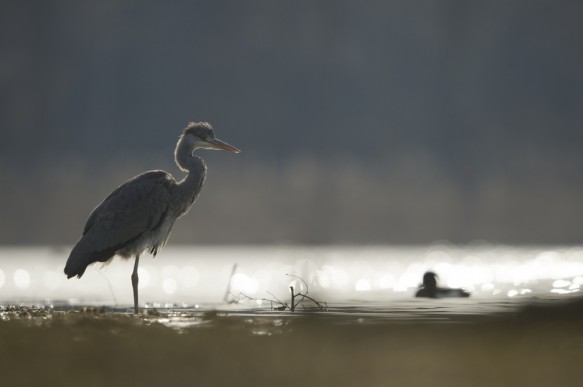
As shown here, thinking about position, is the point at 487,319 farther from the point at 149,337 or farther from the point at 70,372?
the point at 70,372

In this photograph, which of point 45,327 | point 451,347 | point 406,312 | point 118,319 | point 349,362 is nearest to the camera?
point 349,362

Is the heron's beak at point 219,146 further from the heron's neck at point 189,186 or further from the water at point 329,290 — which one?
the water at point 329,290

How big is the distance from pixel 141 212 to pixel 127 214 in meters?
0.25

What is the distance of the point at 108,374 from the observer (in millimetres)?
10047

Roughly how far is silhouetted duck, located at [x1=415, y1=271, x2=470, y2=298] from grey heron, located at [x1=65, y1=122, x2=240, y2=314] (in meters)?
5.79

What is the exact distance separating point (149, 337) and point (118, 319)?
6.78 feet

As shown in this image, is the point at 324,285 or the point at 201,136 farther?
the point at 324,285

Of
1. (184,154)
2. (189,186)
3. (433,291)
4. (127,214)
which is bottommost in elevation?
(433,291)

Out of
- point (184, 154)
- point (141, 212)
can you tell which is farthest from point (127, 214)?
point (184, 154)

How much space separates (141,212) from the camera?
1822cm

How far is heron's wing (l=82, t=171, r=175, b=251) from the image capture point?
58.5 feet

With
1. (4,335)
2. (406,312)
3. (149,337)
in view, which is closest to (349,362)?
(149,337)

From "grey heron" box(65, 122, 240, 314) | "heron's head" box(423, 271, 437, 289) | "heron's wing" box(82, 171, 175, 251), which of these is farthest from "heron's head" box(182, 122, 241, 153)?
"heron's head" box(423, 271, 437, 289)

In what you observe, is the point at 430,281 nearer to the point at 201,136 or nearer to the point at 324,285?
the point at 201,136
